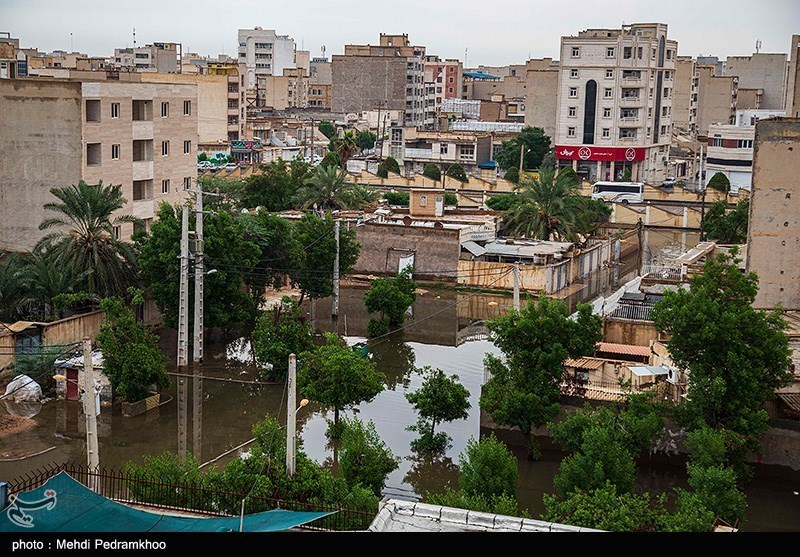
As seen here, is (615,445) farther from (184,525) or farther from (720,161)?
(720,161)

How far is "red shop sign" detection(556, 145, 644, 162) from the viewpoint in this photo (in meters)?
55.3

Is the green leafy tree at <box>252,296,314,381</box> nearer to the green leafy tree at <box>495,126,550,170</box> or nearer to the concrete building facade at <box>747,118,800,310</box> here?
the concrete building facade at <box>747,118,800,310</box>

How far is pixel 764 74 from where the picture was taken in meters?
82.5

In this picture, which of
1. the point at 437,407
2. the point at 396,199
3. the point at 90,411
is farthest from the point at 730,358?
the point at 396,199

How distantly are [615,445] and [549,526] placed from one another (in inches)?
172

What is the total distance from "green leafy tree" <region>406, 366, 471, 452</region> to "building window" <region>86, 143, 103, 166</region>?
12.8 meters

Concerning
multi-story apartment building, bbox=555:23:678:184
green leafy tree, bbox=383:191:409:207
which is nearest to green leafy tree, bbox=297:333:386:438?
green leafy tree, bbox=383:191:409:207

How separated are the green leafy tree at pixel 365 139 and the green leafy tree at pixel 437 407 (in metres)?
46.7

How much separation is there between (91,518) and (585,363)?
9.71 metres

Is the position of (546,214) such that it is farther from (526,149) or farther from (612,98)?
(526,149)

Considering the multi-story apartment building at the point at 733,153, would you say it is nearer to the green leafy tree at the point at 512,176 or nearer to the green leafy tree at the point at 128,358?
the green leafy tree at the point at 512,176

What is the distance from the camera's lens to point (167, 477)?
11992 mm

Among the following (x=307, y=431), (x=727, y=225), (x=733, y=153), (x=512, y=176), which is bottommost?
(x=307, y=431)

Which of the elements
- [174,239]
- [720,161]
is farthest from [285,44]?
[174,239]
